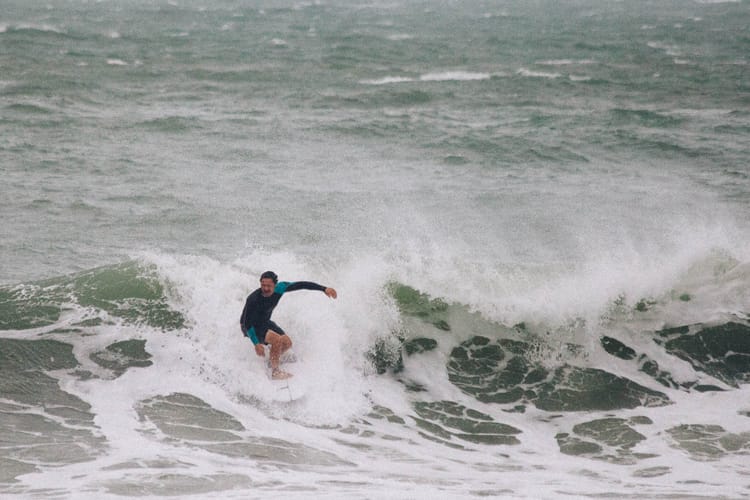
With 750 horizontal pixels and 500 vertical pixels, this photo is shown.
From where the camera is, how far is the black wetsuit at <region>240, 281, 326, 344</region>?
32.8ft

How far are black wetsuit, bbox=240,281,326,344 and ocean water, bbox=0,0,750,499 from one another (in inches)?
18.0

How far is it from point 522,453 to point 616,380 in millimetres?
2453

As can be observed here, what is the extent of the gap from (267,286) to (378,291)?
2.69 metres

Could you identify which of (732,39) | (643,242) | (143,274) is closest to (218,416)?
(143,274)

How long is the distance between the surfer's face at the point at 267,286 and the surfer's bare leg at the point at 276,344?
17.2 inches

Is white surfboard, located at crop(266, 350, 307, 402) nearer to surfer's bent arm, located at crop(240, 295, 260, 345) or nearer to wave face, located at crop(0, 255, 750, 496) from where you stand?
wave face, located at crop(0, 255, 750, 496)

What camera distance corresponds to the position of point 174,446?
8703 millimetres

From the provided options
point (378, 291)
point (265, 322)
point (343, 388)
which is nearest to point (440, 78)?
point (378, 291)

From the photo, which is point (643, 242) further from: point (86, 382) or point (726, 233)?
point (86, 382)

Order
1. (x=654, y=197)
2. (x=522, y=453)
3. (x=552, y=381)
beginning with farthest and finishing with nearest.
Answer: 1. (x=654, y=197)
2. (x=552, y=381)
3. (x=522, y=453)

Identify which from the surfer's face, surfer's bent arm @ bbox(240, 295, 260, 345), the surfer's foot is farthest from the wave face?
the surfer's face

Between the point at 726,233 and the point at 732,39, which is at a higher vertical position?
the point at 732,39

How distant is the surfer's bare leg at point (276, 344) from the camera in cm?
1001

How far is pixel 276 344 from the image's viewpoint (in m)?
10.0
